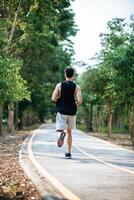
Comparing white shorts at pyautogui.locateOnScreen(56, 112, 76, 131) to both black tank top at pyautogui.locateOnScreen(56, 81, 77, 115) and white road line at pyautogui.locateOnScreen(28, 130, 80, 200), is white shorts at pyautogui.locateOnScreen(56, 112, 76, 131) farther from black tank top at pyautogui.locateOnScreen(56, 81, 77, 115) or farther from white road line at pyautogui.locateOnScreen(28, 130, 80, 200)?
white road line at pyautogui.locateOnScreen(28, 130, 80, 200)

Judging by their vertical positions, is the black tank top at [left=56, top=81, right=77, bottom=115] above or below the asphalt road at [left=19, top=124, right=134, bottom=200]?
above

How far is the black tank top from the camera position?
40.9ft

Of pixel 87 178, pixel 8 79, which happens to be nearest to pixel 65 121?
pixel 87 178

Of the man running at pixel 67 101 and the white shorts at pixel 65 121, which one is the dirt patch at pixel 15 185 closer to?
the white shorts at pixel 65 121

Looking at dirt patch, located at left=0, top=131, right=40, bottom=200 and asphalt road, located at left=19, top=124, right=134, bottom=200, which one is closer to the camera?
asphalt road, located at left=19, top=124, right=134, bottom=200

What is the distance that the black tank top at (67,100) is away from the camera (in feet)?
40.9

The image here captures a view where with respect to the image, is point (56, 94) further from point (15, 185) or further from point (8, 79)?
point (8, 79)

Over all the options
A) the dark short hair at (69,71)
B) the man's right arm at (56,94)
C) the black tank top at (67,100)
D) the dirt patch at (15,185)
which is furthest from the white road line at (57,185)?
the dark short hair at (69,71)

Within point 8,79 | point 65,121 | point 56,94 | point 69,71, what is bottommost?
point 65,121

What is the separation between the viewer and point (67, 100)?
12477 mm

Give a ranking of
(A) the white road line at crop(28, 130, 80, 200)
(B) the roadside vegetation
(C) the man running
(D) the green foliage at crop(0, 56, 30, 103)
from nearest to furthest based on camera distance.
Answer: (A) the white road line at crop(28, 130, 80, 200)
(C) the man running
(B) the roadside vegetation
(D) the green foliage at crop(0, 56, 30, 103)

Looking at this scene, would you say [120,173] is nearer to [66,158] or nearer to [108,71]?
[66,158]

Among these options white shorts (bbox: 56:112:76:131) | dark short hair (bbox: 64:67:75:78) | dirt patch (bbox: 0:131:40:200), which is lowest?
dirt patch (bbox: 0:131:40:200)

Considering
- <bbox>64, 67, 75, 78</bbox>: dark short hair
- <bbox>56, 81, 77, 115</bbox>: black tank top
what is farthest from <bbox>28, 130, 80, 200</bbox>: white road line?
<bbox>64, 67, 75, 78</bbox>: dark short hair
